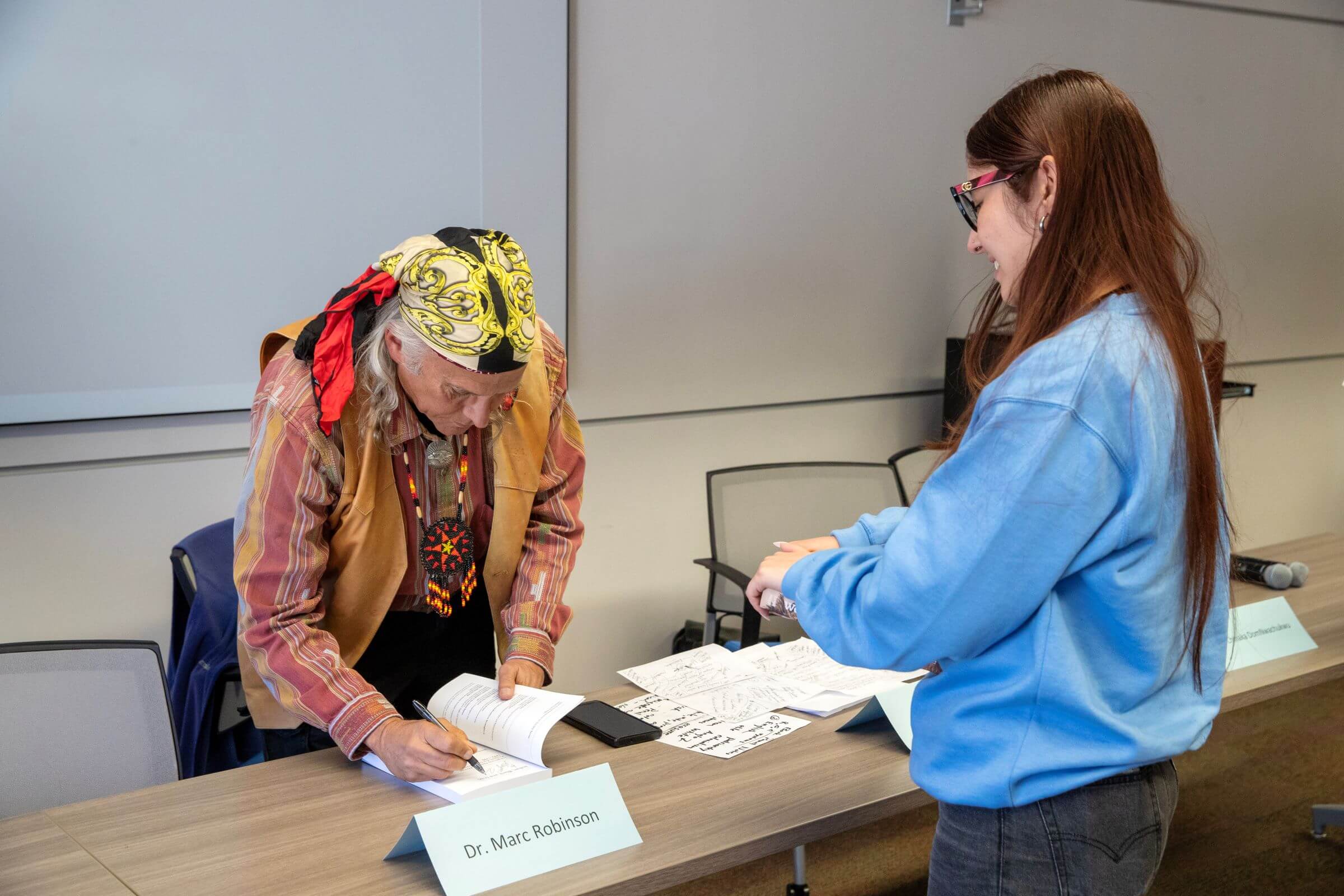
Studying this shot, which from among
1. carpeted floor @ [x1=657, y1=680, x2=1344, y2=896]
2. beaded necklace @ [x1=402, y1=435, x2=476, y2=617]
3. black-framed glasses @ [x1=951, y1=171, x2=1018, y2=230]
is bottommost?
carpeted floor @ [x1=657, y1=680, x2=1344, y2=896]

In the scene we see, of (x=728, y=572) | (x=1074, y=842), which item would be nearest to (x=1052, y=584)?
(x=1074, y=842)

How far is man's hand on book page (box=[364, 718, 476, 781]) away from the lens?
1.48 m

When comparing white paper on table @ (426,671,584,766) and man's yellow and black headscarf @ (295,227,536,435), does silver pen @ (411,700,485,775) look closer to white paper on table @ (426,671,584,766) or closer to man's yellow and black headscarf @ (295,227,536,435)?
white paper on table @ (426,671,584,766)

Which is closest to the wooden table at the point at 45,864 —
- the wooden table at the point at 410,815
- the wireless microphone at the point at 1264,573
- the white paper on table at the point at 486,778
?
the wooden table at the point at 410,815

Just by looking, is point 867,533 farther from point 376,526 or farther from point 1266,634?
point 1266,634

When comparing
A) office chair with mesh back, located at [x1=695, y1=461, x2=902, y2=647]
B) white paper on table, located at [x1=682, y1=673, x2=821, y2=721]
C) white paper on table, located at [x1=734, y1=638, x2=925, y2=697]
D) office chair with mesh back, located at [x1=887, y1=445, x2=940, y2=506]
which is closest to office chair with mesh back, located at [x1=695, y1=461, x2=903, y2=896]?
office chair with mesh back, located at [x1=695, y1=461, x2=902, y2=647]

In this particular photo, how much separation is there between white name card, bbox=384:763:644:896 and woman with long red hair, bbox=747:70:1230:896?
0.41 metres

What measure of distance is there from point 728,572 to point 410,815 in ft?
4.70

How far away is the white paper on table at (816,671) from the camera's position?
1.93 meters

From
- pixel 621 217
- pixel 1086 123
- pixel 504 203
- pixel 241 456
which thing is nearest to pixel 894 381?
pixel 621 217

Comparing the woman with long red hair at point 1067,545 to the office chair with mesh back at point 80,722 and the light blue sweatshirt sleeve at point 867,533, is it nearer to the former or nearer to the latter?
the light blue sweatshirt sleeve at point 867,533

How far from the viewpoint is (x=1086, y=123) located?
111 centimetres

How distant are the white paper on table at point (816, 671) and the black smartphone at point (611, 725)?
34cm

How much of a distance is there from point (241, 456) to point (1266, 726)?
11.4 feet
